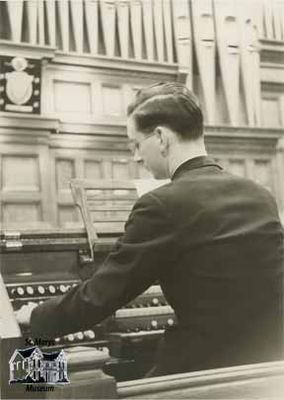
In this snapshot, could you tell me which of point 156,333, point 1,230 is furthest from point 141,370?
point 1,230

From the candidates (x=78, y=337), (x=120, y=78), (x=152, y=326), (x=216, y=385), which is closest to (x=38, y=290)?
(x=78, y=337)

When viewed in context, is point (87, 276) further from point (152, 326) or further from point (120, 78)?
point (120, 78)

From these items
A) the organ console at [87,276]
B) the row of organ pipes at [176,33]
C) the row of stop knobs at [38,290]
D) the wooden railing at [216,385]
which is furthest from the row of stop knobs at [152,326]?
the row of organ pipes at [176,33]

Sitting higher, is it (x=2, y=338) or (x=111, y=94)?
(x=111, y=94)

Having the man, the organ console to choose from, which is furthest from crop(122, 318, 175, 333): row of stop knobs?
the man

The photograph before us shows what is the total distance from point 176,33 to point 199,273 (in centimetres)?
154

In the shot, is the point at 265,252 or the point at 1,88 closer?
the point at 265,252

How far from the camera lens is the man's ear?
1511 millimetres

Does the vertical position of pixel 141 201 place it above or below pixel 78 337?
above

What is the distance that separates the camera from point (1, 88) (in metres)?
2.22

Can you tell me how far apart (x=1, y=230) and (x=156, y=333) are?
0.63m

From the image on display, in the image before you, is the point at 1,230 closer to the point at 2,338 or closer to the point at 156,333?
the point at 156,333

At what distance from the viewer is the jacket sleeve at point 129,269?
1.31 meters

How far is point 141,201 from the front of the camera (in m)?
1.34
